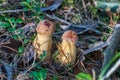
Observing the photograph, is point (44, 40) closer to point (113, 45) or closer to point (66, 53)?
point (66, 53)

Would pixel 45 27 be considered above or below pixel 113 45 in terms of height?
above

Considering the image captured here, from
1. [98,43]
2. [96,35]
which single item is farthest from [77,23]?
[98,43]

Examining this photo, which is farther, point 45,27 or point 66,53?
point 66,53

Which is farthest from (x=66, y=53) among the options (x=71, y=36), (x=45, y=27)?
(x=45, y=27)

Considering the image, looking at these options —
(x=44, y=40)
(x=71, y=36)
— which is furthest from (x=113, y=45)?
(x=44, y=40)

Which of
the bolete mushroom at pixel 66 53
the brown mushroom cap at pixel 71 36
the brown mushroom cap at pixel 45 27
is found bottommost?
the bolete mushroom at pixel 66 53

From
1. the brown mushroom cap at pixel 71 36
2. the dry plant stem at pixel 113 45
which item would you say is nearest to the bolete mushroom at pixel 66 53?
the brown mushroom cap at pixel 71 36

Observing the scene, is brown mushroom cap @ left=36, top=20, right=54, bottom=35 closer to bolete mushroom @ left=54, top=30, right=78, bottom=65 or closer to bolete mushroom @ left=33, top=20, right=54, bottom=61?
bolete mushroom @ left=33, top=20, right=54, bottom=61

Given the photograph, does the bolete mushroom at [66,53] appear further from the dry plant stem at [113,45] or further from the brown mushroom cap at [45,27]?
the dry plant stem at [113,45]

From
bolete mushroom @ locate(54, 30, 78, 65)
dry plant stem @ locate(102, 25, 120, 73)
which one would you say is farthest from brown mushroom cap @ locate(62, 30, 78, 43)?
dry plant stem @ locate(102, 25, 120, 73)

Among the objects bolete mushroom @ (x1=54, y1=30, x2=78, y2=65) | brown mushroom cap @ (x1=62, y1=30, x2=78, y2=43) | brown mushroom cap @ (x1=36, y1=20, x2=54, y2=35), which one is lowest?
bolete mushroom @ (x1=54, y1=30, x2=78, y2=65)
